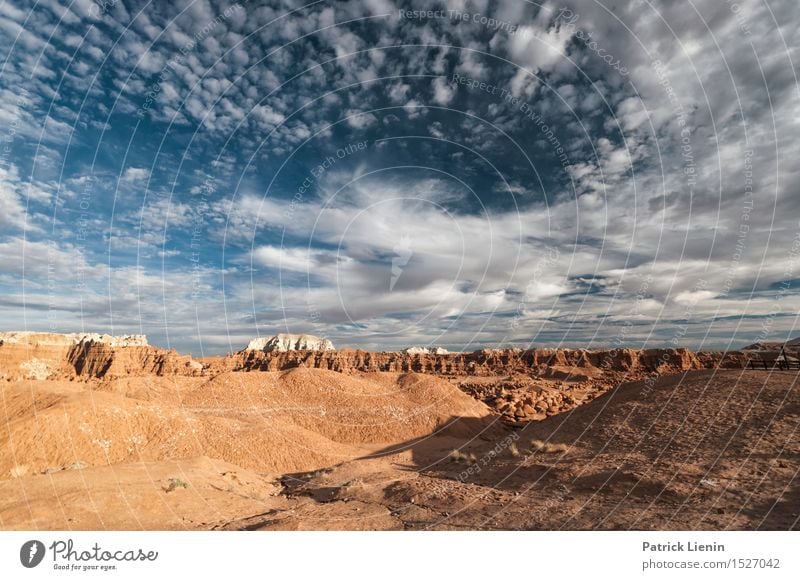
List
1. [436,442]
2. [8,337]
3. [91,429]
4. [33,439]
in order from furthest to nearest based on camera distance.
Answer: [8,337], [436,442], [91,429], [33,439]

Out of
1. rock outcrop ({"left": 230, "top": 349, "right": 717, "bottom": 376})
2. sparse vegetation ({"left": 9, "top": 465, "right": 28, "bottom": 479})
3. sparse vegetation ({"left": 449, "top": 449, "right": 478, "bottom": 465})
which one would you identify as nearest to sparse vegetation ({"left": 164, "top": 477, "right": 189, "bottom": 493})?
sparse vegetation ({"left": 9, "top": 465, "right": 28, "bottom": 479})

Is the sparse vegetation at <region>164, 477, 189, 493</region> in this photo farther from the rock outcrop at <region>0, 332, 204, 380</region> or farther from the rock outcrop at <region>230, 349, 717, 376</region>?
the rock outcrop at <region>230, 349, 717, 376</region>

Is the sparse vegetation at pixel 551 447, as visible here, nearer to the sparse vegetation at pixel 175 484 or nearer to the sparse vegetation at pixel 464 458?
the sparse vegetation at pixel 464 458

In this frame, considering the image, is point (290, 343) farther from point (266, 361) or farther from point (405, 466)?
point (405, 466)

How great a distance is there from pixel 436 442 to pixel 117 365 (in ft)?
309

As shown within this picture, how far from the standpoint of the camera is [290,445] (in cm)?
2638

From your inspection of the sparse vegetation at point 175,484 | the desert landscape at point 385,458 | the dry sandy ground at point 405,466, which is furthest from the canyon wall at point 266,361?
the sparse vegetation at point 175,484

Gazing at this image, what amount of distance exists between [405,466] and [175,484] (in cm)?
1361

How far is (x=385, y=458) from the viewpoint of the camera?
2673 cm

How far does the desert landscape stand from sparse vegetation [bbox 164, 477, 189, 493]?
0.31ft

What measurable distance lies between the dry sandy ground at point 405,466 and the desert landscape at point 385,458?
0.08 m

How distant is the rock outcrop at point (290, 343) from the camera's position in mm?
156250

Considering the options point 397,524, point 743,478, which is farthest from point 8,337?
point 743,478

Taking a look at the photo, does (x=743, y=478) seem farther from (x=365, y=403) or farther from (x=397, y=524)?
(x=365, y=403)
